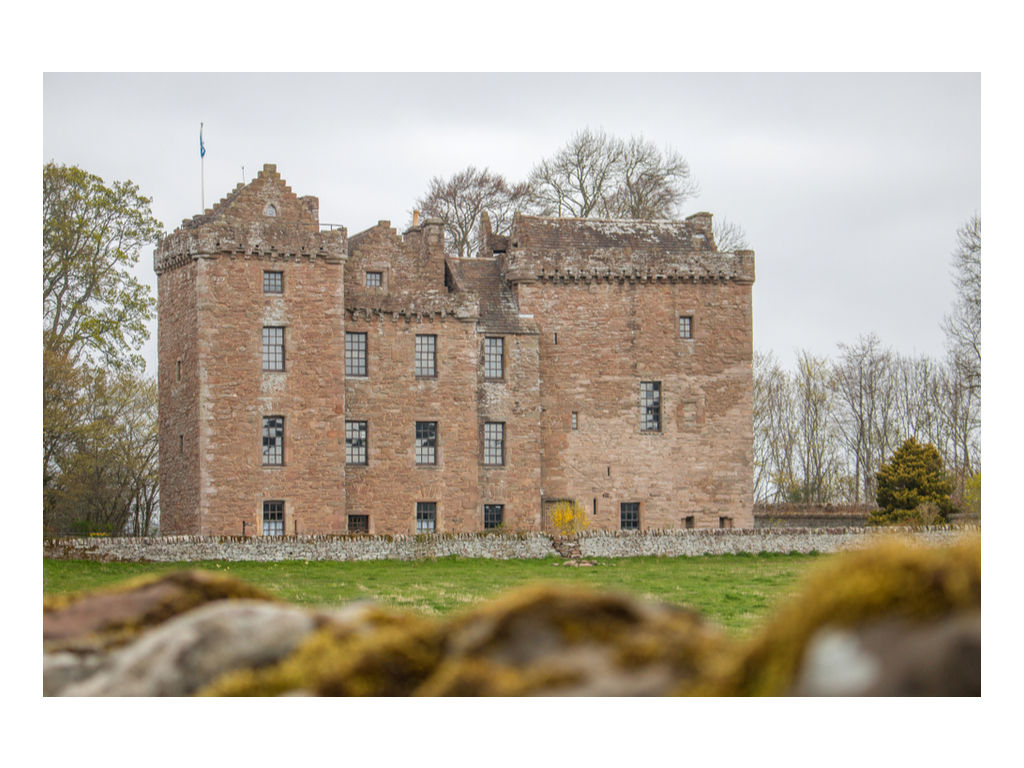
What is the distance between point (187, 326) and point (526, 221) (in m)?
11.9

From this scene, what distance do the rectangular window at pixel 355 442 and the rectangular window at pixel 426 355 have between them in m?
2.50

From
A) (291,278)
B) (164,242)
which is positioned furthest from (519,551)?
(164,242)

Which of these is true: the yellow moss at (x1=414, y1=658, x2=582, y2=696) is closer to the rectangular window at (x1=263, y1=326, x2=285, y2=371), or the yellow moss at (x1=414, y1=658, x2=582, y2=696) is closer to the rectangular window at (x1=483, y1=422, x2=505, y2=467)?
the rectangular window at (x1=263, y1=326, x2=285, y2=371)

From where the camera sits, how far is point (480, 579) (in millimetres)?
23516

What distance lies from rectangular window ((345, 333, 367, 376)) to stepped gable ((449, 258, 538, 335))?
12.8 feet

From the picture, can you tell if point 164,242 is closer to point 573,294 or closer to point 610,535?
point 573,294

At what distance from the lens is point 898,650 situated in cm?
342

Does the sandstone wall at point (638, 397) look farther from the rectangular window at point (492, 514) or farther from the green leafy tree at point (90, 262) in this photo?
the green leafy tree at point (90, 262)

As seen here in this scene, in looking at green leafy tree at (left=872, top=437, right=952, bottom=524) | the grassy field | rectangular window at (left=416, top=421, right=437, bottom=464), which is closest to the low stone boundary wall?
the grassy field

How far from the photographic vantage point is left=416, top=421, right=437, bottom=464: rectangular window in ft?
113

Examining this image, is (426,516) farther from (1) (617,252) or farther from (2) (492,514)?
(1) (617,252)

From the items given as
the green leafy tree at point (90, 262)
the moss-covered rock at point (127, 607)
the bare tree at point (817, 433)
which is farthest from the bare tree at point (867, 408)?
the moss-covered rock at point (127, 607)

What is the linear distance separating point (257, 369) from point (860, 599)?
29604 millimetres

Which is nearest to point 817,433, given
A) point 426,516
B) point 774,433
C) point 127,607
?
point 774,433
